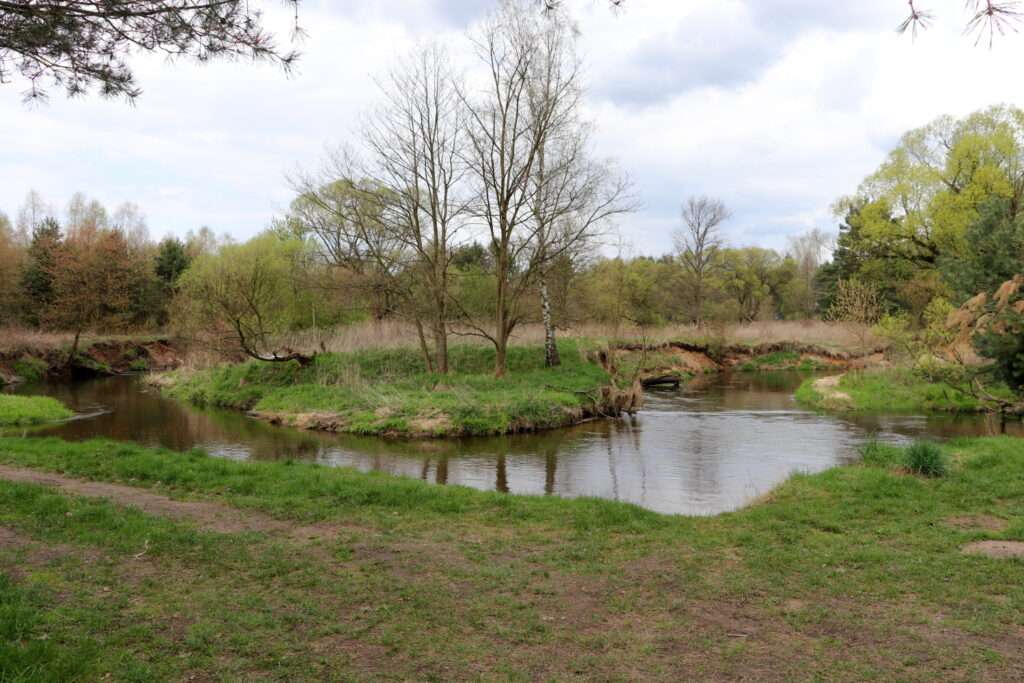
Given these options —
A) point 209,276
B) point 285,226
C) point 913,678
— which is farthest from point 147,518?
point 285,226

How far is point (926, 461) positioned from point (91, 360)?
41.3 metres

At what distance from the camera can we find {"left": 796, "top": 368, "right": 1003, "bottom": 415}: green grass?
21.4 metres

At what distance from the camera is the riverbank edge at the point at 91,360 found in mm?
33469

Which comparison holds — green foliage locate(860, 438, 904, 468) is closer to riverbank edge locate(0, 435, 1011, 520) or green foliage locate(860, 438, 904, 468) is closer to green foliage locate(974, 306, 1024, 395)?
riverbank edge locate(0, 435, 1011, 520)

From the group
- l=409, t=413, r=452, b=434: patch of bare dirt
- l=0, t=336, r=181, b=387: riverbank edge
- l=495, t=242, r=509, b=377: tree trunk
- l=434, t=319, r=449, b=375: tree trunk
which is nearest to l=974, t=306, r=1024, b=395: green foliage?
l=409, t=413, r=452, b=434: patch of bare dirt

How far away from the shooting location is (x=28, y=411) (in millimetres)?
19781

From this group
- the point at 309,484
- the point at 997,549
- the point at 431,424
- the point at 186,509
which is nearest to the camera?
the point at 997,549

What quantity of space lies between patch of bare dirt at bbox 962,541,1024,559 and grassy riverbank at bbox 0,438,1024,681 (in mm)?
144

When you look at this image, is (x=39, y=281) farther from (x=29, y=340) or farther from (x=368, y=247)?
(x=368, y=247)

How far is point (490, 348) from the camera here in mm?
25906

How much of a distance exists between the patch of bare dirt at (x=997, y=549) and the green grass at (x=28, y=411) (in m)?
21.4

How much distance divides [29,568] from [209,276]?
29.8 m

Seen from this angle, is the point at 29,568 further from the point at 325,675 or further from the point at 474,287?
the point at 474,287

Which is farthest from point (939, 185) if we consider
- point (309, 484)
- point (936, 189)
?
point (309, 484)
